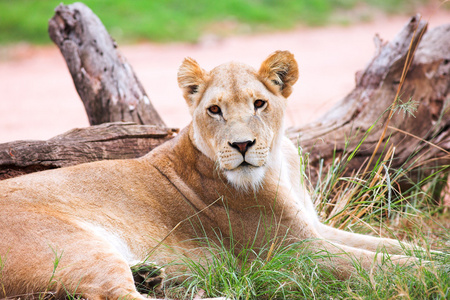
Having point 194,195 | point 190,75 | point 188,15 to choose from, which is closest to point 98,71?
point 190,75

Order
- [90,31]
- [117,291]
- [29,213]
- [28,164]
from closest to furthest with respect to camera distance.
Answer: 1. [117,291]
2. [29,213]
3. [28,164]
4. [90,31]

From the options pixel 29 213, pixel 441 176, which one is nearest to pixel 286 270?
pixel 29 213

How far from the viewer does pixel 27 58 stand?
1736cm

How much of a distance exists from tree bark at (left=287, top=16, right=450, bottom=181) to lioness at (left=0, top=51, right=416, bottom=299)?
149 centimetres

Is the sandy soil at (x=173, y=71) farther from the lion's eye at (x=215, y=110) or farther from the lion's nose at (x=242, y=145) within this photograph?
the lion's nose at (x=242, y=145)

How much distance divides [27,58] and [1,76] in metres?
1.76

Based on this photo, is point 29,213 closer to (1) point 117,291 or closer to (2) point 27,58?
(1) point 117,291

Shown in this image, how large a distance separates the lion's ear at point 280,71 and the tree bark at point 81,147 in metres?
1.69

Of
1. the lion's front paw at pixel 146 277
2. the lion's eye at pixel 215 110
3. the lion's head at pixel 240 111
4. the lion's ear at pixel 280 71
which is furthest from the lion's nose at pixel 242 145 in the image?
the lion's front paw at pixel 146 277

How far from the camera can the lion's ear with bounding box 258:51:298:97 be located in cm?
381

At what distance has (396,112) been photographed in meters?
5.55

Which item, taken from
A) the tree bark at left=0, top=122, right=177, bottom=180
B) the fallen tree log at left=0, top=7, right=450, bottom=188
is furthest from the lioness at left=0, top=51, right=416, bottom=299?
the fallen tree log at left=0, top=7, right=450, bottom=188

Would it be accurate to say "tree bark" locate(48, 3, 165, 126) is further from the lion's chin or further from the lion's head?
the lion's chin

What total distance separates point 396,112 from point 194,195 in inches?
107
